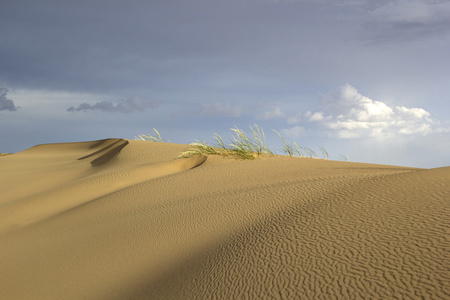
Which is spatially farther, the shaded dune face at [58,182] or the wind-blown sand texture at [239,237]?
the shaded dune face at [58,182]

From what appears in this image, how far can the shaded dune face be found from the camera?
15.3 ft

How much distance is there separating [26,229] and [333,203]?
10.8ft

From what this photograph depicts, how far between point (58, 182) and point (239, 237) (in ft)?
16.3

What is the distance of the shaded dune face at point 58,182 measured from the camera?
4.67 m

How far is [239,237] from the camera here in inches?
94.3

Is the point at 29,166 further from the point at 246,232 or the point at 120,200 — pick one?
the point at 246,232

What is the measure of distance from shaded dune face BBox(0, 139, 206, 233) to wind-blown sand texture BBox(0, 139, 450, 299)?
0.11ft

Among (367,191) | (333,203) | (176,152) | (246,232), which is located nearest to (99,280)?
(246,232)

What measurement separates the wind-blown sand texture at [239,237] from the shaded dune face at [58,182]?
0.11 feet

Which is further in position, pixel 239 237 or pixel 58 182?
pixel 58 182

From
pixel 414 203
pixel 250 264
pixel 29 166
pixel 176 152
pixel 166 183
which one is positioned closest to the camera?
pixel 250 264

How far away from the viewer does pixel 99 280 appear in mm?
2508

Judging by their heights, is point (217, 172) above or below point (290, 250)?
above

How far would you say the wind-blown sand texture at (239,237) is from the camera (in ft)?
5.31
